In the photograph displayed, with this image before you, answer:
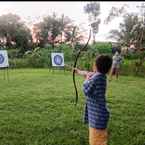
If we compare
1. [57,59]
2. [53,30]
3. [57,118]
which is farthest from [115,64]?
[53,30]

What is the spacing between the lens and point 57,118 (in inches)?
226

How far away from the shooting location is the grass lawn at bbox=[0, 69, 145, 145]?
470cm

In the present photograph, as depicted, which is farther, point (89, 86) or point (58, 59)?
point (58, 59)

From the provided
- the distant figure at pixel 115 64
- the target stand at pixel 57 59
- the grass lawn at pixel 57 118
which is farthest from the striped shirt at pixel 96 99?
the target stand at pixel 57 59

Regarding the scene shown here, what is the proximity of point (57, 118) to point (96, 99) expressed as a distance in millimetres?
2255

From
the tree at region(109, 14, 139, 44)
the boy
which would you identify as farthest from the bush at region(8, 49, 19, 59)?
the boy

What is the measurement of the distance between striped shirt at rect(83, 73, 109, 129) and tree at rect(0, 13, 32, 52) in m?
23.2

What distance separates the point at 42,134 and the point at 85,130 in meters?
0.64

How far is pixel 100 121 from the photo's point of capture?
11.8 ft

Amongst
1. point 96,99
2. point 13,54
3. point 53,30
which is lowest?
point 13,54

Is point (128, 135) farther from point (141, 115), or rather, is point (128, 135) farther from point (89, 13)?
point (89, 13)

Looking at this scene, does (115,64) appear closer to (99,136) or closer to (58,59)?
(58,59)

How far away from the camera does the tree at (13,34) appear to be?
1053 inches

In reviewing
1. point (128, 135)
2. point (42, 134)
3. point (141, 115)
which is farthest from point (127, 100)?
point (42, 134)
